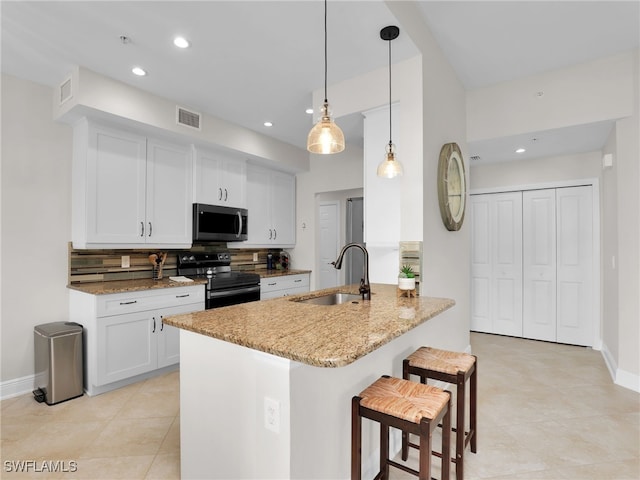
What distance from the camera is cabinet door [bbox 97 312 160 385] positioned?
2863 millimetres

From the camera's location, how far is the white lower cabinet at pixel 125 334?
2.85 meters

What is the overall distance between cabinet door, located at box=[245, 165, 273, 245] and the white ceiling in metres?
1.44

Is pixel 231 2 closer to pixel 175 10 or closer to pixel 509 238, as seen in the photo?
pixel 175 10

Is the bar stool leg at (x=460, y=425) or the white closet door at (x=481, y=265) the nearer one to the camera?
the bar stool leg at (x=460, y=425)

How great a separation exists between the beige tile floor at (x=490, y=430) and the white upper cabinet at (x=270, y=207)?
2159mm

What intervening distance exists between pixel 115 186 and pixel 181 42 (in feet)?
4.86

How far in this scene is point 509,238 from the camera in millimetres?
4598

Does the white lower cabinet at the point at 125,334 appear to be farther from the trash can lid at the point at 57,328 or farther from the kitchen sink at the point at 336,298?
the kitchen sink at the point at 336,298

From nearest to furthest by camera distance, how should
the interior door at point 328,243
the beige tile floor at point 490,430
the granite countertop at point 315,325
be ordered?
the granite countertop at point 315,325 < the beige tile floor at point 490,430 < the interior door at point 328,243

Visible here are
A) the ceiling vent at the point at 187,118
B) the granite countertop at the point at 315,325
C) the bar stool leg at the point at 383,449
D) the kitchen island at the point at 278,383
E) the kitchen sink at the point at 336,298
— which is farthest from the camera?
the ceiling vent at the point at 187,118

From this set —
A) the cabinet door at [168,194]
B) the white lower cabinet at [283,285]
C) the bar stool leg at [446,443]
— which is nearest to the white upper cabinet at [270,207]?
the white lower cabinet at [283,285]

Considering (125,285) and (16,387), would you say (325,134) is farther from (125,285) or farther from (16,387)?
(16,387)

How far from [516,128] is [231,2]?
111 inches

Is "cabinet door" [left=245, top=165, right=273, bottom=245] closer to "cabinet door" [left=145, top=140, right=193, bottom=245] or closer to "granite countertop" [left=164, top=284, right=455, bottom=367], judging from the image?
"cabinet door" [left=145, top=140, right=193, bottom=245]
